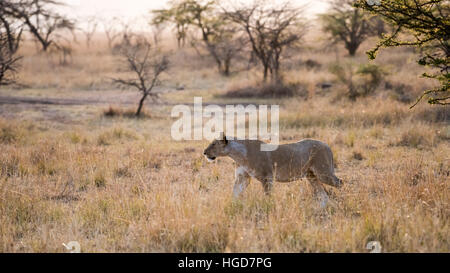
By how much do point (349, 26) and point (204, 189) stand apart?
28269mm

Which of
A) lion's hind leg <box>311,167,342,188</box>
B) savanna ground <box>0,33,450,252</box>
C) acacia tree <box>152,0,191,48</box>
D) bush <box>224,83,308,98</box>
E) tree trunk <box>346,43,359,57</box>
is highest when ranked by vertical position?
acacia tree <box>152,0,191,48</box>

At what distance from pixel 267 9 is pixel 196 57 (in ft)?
40.3

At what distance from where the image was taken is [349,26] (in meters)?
31.3

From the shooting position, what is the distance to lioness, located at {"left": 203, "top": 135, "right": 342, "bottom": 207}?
534 centimetres

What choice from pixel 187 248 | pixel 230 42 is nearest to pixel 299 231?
pixel 187 248

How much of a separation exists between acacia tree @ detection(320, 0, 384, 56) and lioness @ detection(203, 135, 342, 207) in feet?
86.9

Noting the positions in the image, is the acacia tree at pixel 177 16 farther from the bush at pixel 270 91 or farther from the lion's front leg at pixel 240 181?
the lion's front leg at pixel 240 181

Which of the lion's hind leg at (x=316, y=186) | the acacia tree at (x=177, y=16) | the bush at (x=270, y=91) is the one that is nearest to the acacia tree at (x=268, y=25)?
the bush at (x=270, y=91)

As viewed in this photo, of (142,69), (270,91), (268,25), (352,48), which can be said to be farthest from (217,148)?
(352,48)

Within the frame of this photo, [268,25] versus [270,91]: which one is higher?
[268,25]

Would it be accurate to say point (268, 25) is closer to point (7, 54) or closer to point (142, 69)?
point (142, 69)

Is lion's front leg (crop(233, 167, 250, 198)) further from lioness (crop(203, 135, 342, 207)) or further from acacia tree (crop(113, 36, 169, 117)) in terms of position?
acacia tree (crop(113, 36, 169, 117))

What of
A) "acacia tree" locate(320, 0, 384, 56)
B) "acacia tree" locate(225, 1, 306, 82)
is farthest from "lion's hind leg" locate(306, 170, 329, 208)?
"acacia tree" locate(320, 0, 384, 56)
